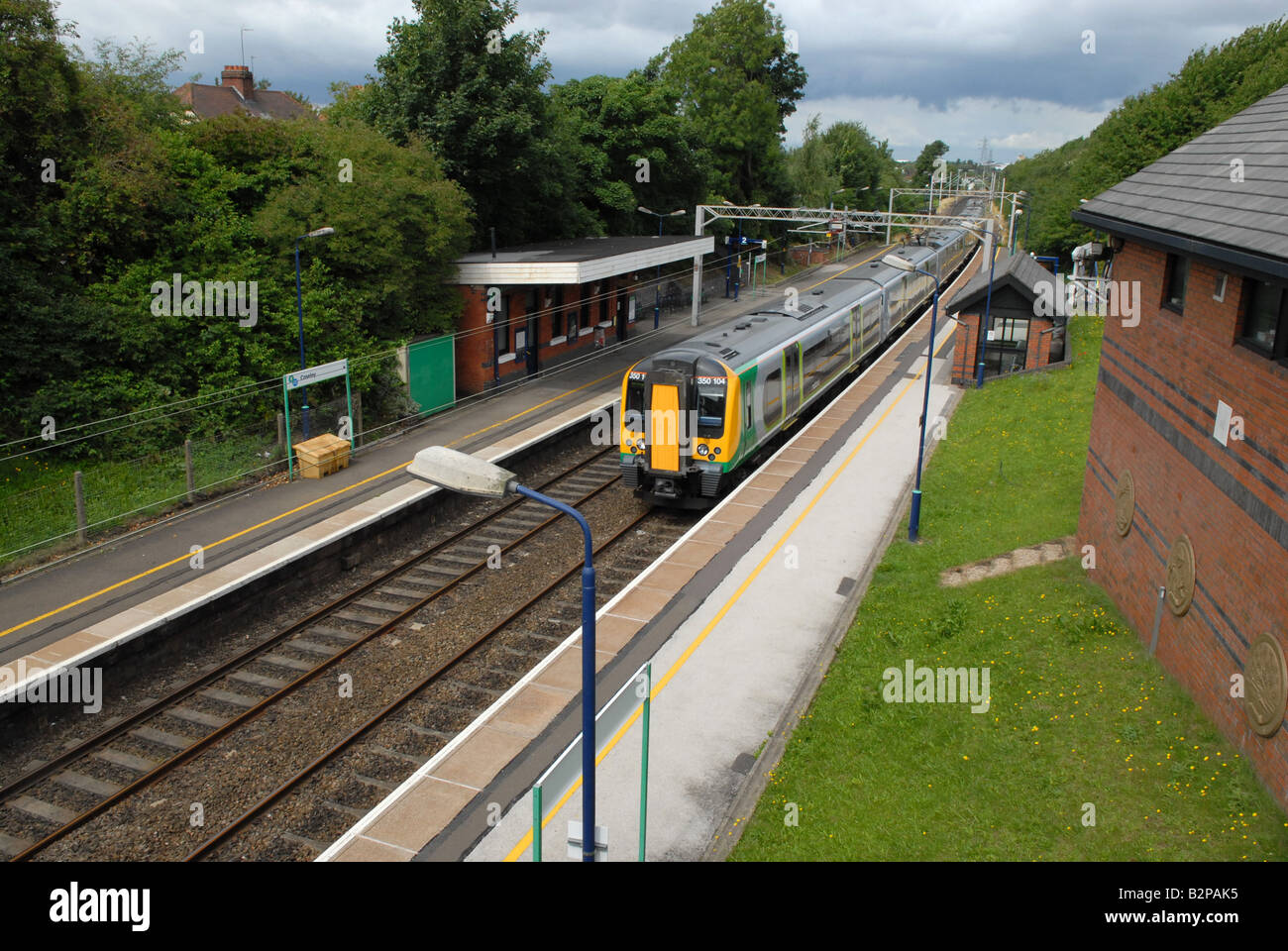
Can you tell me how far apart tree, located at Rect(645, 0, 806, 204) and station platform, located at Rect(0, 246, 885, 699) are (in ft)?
125

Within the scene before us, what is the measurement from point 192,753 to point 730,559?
8.33 metres

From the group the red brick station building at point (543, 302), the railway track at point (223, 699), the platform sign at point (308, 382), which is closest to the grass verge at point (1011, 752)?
the railway track at point (223, 699)

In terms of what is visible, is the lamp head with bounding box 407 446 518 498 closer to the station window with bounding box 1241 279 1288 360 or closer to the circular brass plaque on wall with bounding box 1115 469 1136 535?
the station window with bounding box 1241 279 1288 360

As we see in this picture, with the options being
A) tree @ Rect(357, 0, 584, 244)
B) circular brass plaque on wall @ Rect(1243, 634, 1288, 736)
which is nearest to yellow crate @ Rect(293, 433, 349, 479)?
tree @ Rect(357, 0, 584, 244)

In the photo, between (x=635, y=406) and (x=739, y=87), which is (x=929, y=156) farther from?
(x=635, y=406)

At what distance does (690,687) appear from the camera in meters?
11.5

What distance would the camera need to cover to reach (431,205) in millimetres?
24672

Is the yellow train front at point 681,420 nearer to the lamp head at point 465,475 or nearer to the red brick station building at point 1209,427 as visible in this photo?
the red brick station building at point 1209,427

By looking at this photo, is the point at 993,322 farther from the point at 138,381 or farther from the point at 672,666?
the point at 138,381

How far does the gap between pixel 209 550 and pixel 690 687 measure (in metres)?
9.17

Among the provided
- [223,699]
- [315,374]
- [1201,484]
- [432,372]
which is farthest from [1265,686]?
[432,372]

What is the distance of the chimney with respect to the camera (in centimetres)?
5600

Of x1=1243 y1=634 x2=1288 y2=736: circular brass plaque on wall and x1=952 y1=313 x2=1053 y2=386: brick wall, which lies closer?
x1=1243 y1=634 x2=1288 y2=736: circular brass plaque on wall

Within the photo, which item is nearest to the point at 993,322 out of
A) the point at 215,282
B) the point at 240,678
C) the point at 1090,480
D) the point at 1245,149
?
the point at 1090,480
